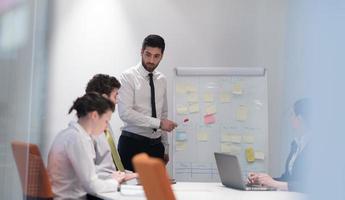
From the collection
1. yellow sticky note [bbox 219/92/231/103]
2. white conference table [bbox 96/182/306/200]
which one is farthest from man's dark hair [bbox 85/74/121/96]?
yellow sticky note [bbox 219/92/231/103]

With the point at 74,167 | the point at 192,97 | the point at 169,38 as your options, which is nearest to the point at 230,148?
the point at 192,97

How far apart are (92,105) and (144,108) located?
1089mm

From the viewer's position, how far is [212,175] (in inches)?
142

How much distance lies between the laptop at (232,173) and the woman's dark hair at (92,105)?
687mm

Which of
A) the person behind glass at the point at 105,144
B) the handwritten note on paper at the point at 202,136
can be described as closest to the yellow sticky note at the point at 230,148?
the handwritten note on paper at the point at 202,136

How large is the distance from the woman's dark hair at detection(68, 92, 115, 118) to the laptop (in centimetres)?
69

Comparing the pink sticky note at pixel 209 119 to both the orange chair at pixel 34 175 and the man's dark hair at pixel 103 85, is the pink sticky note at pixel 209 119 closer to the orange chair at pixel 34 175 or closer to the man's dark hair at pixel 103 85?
the man's dark hair at pixel 103 85

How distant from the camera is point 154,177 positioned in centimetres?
126

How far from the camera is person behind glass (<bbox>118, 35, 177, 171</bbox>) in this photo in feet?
10.8

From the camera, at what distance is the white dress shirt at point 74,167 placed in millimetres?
2045

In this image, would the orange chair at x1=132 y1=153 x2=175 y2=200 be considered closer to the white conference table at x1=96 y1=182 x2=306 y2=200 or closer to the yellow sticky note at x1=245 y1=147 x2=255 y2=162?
the white conference table at x1=96 y1=182 x2=306 y2=200

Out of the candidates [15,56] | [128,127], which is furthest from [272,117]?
[15,56]

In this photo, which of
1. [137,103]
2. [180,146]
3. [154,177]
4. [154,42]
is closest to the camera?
[154,177]

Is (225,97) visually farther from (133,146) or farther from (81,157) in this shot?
(81,157)
